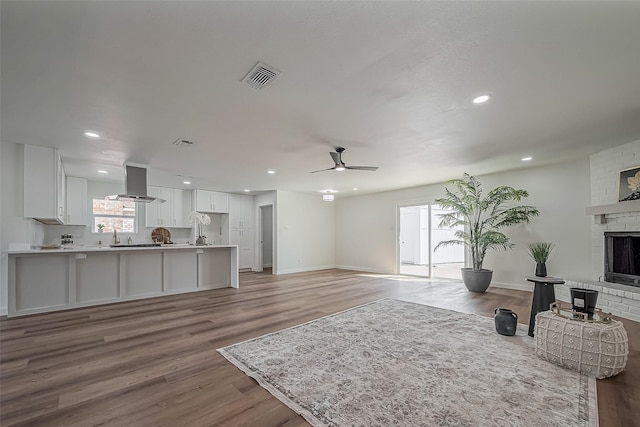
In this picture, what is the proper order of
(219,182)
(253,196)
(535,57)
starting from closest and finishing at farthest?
1. (535,57)
2. (219,182)
3. (253,196)

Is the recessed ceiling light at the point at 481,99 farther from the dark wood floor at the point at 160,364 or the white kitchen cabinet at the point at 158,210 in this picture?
the white kitchen cabinet at the point at 158,210

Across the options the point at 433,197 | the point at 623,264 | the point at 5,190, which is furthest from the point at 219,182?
the point at 623,264

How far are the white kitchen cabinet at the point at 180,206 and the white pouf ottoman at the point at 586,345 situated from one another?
8359mm

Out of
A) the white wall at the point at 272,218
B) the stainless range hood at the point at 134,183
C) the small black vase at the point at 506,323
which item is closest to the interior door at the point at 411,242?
the white wall at the point at 272,218

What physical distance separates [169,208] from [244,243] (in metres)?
2.47

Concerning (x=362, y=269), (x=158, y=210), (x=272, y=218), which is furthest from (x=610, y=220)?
(x=158, y=210)

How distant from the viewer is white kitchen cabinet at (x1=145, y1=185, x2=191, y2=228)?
24.7ft

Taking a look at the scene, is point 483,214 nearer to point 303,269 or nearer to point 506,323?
point 506,323

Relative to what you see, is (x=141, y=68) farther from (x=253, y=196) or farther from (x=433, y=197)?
(x=253, y=196)

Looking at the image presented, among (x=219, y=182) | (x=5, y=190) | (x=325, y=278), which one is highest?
(x=219, y=182)

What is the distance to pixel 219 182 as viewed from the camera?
7.07 meters

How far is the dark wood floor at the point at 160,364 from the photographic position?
181cm

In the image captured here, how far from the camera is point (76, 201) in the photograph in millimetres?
6488

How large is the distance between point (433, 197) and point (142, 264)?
22.5 ft
